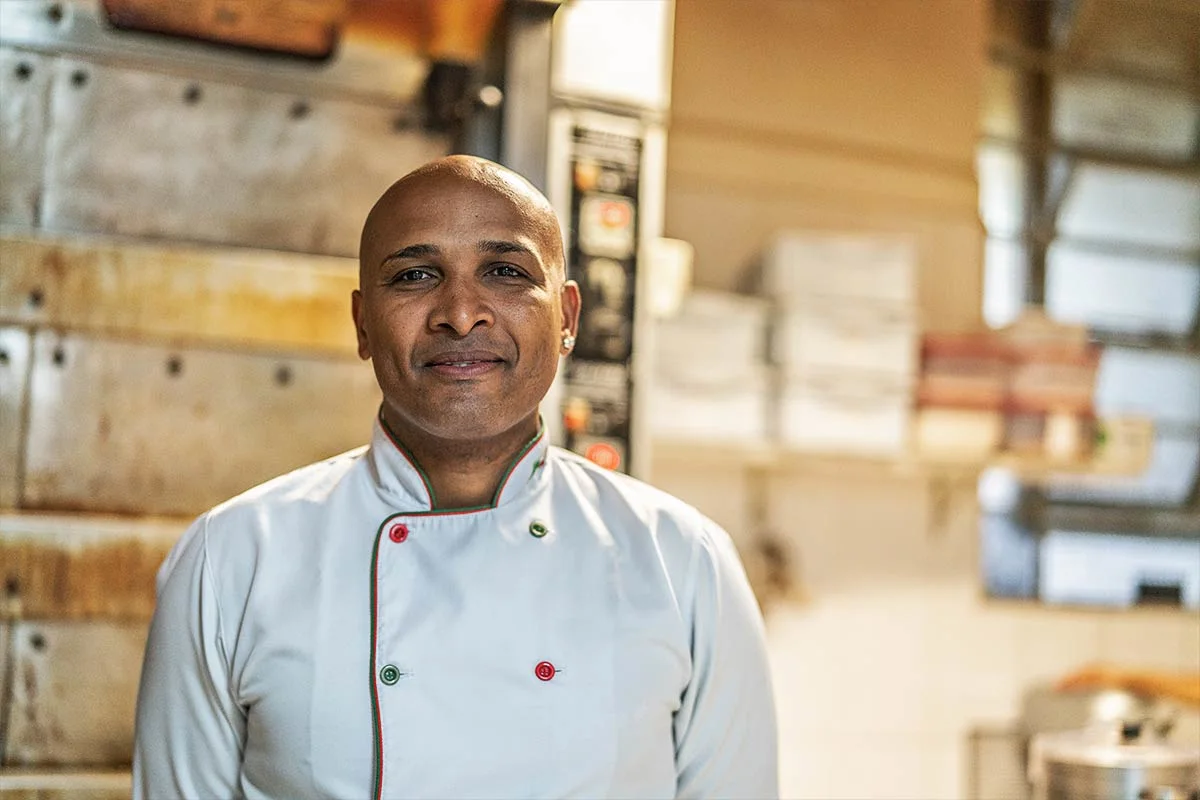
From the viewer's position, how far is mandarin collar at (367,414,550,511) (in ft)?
4.23

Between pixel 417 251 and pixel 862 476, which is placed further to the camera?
pixel 862 476

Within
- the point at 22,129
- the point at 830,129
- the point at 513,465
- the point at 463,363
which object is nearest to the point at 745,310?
the point at 830,129

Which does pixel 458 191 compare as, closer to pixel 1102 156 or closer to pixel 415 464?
pixel 415 464

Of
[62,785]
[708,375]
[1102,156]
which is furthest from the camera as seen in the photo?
[1102,156]

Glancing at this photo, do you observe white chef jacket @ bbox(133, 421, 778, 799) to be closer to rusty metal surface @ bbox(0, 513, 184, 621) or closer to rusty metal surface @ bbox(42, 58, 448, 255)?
rusty metal surface @ bbox(0, 513, 184, 621)

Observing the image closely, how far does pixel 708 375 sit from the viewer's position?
3127 millimetres

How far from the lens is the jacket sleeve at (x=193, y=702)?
123 cm

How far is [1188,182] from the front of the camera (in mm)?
4516

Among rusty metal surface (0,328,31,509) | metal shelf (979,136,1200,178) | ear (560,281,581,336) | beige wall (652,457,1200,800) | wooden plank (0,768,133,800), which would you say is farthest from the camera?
metal shelf (979,136,1200,178)

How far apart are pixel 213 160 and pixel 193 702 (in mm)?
1008

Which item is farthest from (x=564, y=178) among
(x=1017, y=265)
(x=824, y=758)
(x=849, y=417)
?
(x=1017, y=265)

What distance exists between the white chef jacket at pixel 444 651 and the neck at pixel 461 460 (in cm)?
2

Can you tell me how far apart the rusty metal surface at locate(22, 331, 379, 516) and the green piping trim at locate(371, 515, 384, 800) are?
75 centimetres

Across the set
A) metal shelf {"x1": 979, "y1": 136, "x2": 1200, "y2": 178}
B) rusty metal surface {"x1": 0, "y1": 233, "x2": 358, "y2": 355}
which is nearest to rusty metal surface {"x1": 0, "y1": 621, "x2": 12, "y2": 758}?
rusty metal surface {"x1": 0, "y1": 233, "x2": 358, "y2": 355}
